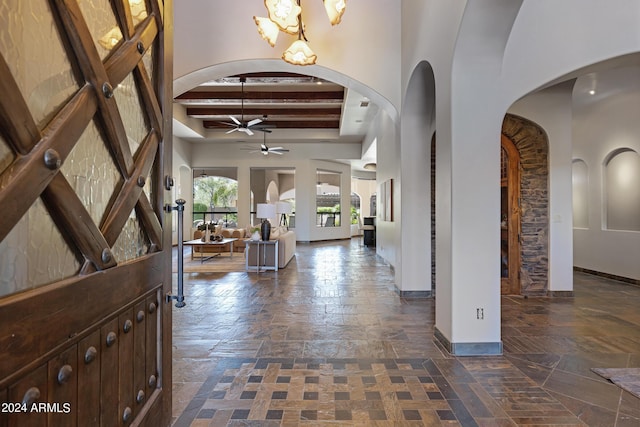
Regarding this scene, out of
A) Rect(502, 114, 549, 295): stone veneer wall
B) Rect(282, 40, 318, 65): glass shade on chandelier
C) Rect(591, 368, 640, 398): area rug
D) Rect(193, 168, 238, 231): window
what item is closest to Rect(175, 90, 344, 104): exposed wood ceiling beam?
Rect(282, 40, 318, 65): glass shade on chandelier

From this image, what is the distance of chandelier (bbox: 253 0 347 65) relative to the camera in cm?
364

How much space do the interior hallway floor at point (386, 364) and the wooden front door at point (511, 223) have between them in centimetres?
33

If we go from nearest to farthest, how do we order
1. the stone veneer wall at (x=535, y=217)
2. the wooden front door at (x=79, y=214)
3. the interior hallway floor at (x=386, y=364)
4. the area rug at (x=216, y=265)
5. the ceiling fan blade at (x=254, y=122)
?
the wooden front door at (x=79, y=214) < the interior hallway floor at (x=386, y=364) < the stone veneer wall at (x=535, y=217) < the area rug at (x=216, y=265) < the ceiling fan blade at (x=254, y=122)

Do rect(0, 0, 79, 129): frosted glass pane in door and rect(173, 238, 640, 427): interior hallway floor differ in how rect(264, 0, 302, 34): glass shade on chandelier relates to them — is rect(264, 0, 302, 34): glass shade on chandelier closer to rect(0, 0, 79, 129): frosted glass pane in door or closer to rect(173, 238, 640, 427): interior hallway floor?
rect(0, 0, 79, 129): frosted glass pane in door

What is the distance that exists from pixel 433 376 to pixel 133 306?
2199 millimetres

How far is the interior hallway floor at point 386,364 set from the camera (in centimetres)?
210

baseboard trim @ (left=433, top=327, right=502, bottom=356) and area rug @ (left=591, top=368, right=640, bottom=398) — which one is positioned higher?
baseboard trim @ (left=433, top=327, right=502, bottom=356)

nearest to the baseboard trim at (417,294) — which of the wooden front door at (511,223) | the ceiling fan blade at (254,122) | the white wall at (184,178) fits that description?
the wooden front door at (511,223)

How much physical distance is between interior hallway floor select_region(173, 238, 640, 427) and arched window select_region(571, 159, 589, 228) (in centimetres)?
255

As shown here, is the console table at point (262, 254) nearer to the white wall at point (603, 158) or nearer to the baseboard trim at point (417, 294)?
the baseboard trim at point (417, 294)

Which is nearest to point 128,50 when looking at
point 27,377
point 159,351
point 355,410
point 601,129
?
point 27,377

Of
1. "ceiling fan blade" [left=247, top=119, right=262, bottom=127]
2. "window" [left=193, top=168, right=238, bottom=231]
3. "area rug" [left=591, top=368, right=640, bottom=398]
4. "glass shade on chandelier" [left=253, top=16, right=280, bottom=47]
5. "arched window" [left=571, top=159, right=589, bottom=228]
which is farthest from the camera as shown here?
"window" [left=193, top=168, right=238, bottom=231]

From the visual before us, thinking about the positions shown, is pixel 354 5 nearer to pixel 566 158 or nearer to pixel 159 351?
pixel 566 158

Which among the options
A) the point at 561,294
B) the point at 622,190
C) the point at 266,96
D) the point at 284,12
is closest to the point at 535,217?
the point at 561,294
